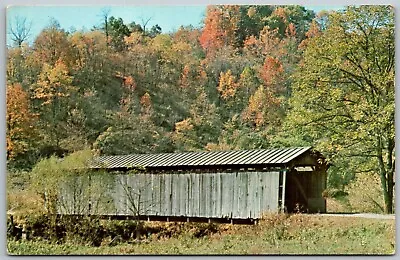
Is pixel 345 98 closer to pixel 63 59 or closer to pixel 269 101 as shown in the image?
pixel 269 101

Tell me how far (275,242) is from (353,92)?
996 mm

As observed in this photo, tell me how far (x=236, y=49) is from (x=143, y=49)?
560mm

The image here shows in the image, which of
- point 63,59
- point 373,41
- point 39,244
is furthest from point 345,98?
point 39,244

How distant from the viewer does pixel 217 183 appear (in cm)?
542

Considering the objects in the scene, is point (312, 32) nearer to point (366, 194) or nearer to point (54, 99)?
point (366, 194)

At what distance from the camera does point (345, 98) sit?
17.5 feet

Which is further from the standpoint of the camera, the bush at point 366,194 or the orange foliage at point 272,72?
the orange foliage at point 272,72

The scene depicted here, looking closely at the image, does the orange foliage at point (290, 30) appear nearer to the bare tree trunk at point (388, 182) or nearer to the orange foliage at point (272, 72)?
the orange foliage at point (272, 72)

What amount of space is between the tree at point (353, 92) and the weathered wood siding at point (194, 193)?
19.0 inches

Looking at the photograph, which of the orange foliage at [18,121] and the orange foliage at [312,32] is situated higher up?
the orange foliage at [312,32]

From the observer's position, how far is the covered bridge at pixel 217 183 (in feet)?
17.4

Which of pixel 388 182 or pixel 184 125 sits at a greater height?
pixel 184 125

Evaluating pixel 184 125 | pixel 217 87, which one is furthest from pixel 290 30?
pixel 184 125

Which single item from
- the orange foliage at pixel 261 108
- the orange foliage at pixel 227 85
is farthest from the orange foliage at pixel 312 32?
the orange foliage at pixel 227 85
